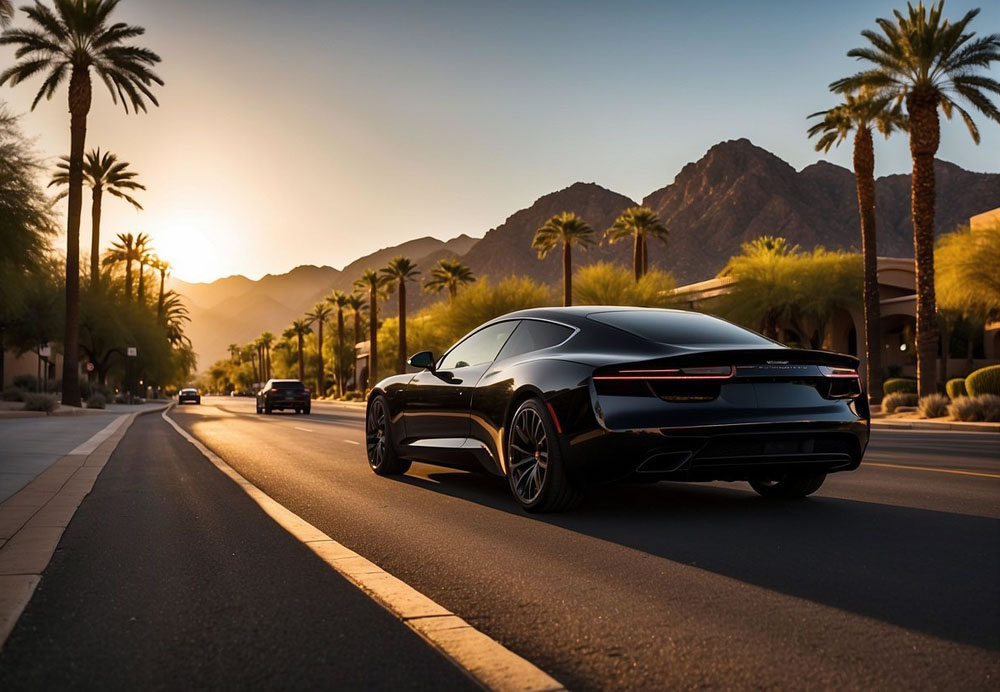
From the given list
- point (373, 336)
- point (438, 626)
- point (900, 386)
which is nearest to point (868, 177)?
point (900, 386)

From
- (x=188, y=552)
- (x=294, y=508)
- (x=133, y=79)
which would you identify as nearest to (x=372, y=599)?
(x=188, y=552)

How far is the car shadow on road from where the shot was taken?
429 centimetres

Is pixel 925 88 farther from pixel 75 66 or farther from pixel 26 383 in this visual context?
pixel 26 383

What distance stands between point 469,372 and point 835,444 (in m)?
3.20

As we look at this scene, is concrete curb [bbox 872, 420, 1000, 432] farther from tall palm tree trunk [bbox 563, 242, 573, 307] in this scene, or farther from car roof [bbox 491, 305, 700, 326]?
tall palm tree trunk [bbox 563, 242, 573, 307]

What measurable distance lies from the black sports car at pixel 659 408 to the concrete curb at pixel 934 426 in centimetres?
1935

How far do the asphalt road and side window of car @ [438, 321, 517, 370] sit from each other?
1.19 metres

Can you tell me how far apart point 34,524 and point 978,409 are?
88.3 ft

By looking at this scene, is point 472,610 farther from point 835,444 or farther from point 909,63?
point 909,63

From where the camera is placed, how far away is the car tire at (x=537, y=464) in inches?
272

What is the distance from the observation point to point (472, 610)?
4344 mm

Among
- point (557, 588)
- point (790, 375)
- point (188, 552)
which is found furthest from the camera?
point (790, 375)

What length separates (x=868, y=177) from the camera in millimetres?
37969

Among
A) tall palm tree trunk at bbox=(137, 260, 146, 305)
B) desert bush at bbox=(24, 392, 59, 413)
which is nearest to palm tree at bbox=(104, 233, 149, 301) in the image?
tall palm tree trunk at bbox=(137, 260, 146, 305)
